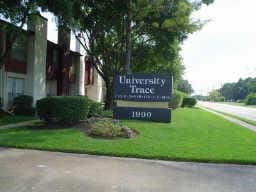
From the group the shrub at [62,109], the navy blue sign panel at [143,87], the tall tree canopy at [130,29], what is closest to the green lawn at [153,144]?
the shrub at [62,109]

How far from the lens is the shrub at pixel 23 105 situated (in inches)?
843

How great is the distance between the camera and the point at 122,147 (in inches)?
396

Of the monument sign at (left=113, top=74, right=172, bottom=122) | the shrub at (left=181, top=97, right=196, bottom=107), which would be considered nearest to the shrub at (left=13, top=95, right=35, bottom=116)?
the monument sign at (left=113, top=74, right=172, bottom=122)

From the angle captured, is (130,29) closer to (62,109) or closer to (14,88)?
(14,88)

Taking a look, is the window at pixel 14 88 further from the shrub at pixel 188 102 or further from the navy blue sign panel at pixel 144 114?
the shrub at pixel 188 102

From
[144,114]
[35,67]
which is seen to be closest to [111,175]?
[144,114]

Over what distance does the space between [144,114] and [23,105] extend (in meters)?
9.25

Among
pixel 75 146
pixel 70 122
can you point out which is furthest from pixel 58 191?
pixel 70 122

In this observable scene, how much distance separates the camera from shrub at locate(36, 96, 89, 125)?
558 inches

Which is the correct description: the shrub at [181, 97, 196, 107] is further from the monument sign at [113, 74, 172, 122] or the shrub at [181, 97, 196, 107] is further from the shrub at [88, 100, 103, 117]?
the monument sign at [113, 74, 172, 122]

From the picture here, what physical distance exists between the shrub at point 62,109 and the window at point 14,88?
862 cm

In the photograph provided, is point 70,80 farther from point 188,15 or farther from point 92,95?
point 188,15

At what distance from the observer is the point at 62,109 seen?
14133 millimetres

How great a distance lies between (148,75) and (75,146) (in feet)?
24.3
